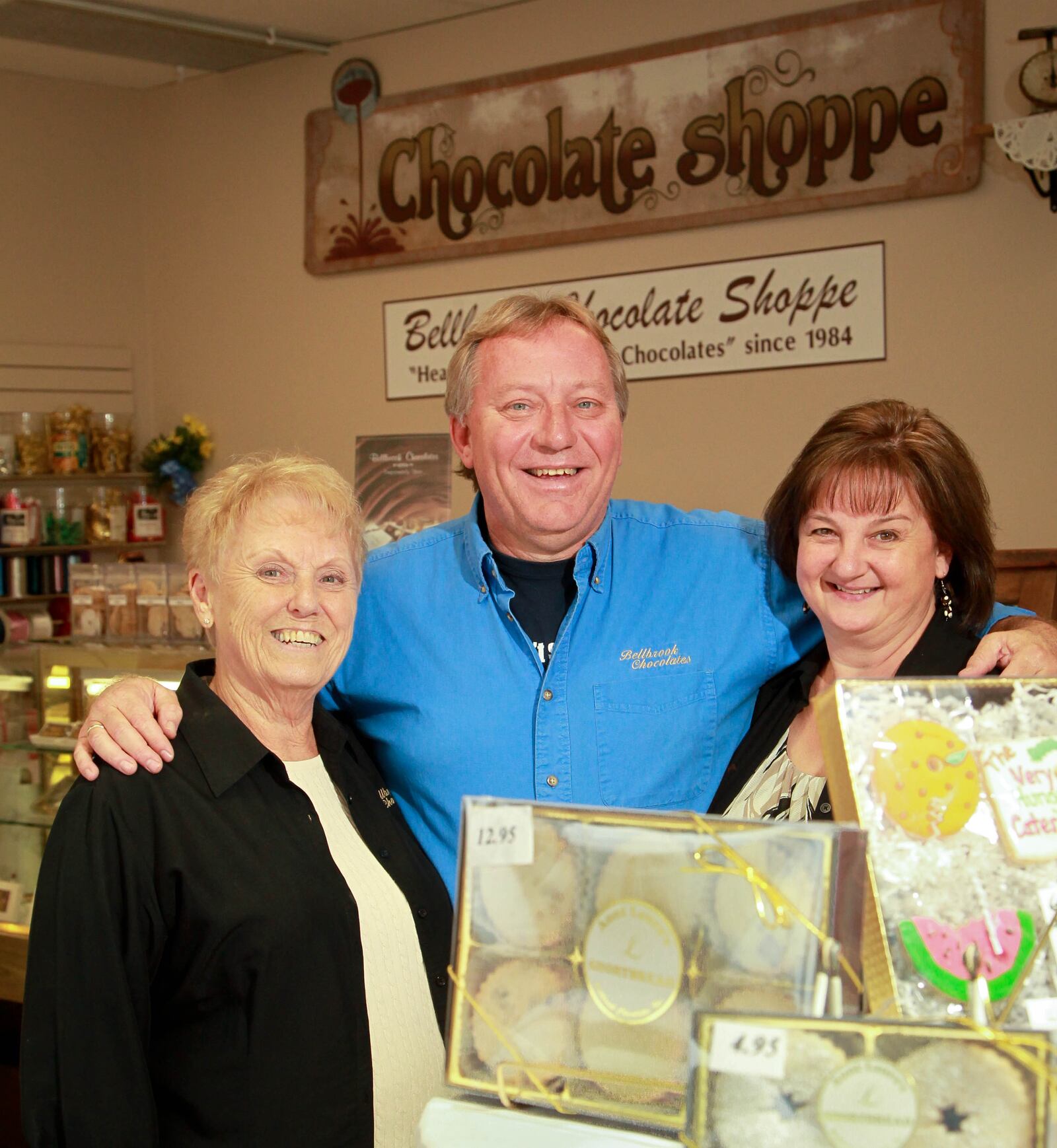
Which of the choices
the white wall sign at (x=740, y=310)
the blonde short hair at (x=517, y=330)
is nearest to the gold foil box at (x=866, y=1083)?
the blonde short hair at (x=517, y=330)

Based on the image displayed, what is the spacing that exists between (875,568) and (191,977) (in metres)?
1.08

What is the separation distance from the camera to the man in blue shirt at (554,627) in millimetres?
2039

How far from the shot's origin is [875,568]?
5.98ft

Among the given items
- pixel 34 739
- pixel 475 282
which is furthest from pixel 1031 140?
pixel 34 739

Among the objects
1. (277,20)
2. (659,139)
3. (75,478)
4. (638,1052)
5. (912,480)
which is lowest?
(638,1052)

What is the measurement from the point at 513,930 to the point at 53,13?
223 inches

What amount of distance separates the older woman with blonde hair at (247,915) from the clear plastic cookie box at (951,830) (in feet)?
2.68

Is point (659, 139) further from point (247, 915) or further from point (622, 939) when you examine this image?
point (622, 939)

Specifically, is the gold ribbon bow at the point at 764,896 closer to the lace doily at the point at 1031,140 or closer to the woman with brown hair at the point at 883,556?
the woman with brown hair at the point at 883,556

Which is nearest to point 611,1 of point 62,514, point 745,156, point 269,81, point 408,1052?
point 745,156

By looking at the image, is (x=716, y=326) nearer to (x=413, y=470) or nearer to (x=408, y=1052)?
(x=413, y=470)

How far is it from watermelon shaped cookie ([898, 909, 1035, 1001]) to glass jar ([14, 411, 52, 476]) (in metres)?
6.33

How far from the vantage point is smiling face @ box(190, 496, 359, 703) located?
1.81 metres

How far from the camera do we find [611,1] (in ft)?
18.7
